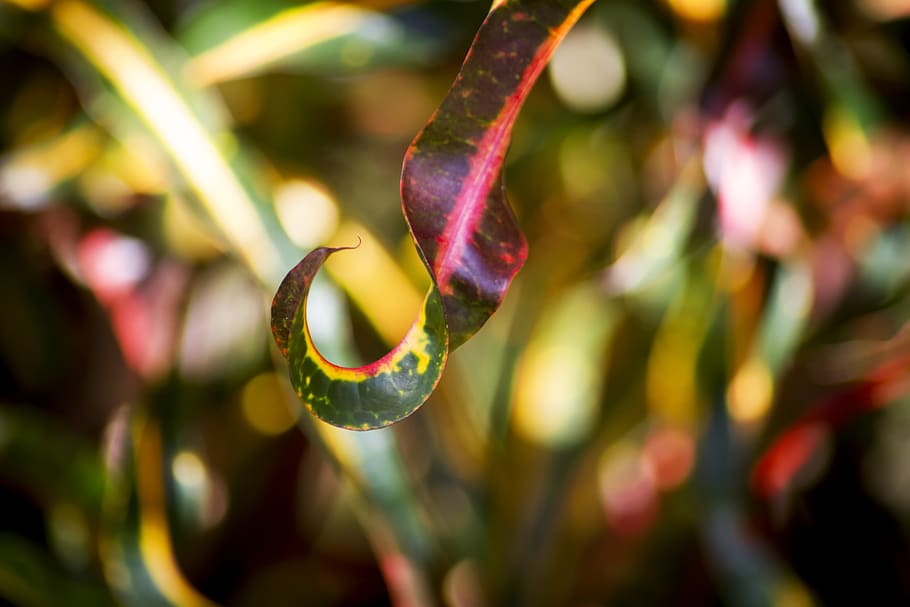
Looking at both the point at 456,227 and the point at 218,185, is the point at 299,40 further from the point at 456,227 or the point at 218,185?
the point at 456,227

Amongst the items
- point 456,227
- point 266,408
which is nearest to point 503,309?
point 266,408

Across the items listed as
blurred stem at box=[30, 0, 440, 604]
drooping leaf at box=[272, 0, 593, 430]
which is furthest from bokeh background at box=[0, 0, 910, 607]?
drooping leaf at box=[272, 0, 593, 430]

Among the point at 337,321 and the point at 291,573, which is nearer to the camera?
the point at 337,321

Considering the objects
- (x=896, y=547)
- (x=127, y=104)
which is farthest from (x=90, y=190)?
(x=896, y=547)

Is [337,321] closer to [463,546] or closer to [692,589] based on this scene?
[463,546]

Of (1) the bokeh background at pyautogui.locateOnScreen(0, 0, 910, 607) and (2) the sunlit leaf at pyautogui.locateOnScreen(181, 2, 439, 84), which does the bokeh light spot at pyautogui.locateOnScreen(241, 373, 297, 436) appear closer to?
(1) the bokeh background at pyautogui.locateOnScreen(0, 0, 910, 607)
